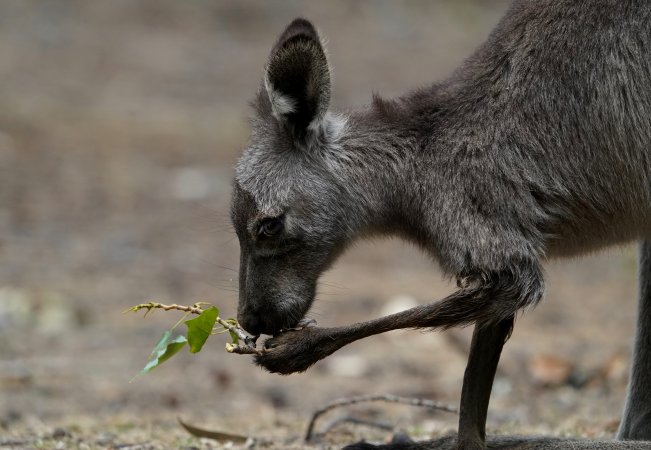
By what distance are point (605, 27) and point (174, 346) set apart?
93.9 inches

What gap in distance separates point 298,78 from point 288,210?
61 cm

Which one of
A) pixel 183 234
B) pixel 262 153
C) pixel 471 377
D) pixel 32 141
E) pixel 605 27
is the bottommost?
pixel 471 377

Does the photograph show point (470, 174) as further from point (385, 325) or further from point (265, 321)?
point (265, 321)

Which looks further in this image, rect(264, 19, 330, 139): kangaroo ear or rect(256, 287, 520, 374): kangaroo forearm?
rect(264, 19, 330, 139): kangaroo ear

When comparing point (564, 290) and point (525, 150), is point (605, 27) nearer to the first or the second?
point (525, 150)

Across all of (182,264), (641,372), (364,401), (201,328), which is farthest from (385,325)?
(182,264)

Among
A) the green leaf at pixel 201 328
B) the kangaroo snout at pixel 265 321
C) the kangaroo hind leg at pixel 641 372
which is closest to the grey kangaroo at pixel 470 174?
the kangaroo snout at pixel 265 321

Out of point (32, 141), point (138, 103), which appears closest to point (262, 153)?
point (32, 141)

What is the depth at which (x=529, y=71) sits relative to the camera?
16.5ft

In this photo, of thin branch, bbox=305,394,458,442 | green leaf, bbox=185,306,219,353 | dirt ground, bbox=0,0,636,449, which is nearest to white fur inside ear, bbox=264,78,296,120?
dirt ground, bbox=0,0,636,449

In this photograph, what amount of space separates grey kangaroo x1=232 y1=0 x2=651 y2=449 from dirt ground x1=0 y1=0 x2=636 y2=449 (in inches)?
23.3

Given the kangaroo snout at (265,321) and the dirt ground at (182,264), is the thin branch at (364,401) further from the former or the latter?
the kangaroo snout at (265,321)

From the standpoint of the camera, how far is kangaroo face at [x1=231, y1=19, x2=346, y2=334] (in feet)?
17.2

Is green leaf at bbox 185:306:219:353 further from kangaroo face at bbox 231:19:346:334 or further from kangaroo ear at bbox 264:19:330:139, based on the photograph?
kangaroo ear at bbox 264:19:330:139
